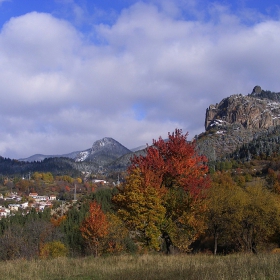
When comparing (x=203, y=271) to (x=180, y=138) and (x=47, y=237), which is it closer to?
(x=180, y=138)

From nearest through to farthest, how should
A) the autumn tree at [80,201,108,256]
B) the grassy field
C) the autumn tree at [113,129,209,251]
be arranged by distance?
the grassy field
the autumn tree at [113,129,209,251]
the autumn tree at [80,201,108,256]

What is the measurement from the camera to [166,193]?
19547mm

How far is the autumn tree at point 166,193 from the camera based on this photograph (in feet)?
61.6

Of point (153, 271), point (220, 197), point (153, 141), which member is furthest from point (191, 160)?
point (220, 197)

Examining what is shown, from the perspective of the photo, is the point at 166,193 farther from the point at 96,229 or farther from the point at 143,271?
the point at 96,229

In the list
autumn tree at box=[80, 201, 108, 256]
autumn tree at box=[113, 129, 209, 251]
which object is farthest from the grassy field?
autumn tree at box=[80, 201, 108, 256]

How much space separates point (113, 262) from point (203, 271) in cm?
479

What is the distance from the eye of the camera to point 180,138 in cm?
1988

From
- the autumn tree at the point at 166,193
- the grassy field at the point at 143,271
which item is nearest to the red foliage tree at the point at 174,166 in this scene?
the autumn tree at the point at 166,193

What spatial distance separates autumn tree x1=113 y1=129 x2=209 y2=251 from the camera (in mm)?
18766

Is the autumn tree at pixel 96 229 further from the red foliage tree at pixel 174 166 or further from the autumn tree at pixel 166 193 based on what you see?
the red foliage tree at pixel 174 166

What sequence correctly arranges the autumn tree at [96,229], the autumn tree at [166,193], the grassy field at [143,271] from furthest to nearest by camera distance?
the autumn tree at [96,229] → the autumn tree at [166,193] → the grassy field at [143,271]

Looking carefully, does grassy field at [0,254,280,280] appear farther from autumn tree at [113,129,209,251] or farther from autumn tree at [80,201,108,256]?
autumn tree at [80,201,108,256]

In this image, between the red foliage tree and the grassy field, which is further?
the red foliage tree
